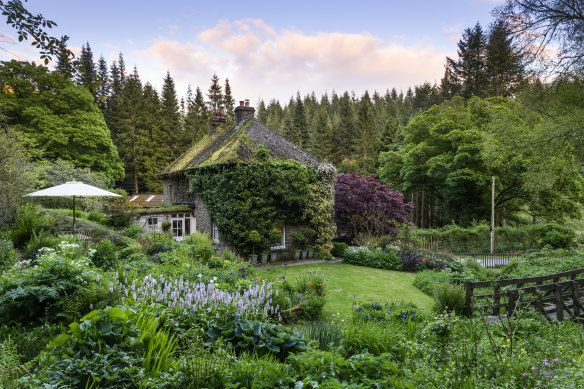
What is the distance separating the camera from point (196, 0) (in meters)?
8.16

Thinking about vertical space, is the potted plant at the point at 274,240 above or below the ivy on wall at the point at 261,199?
below

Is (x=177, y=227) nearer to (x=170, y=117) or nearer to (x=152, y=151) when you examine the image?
(x=152, y=151)

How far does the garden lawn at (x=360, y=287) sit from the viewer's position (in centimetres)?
850

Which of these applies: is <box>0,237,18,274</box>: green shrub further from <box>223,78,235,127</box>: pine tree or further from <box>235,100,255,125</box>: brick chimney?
<box>223,78,235,127</box>: pine tree

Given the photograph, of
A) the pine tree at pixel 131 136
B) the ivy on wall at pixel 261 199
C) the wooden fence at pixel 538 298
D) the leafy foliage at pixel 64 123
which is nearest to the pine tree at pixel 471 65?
the ivy on wall at pixel 261 199

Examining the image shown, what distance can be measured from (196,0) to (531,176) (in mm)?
13970

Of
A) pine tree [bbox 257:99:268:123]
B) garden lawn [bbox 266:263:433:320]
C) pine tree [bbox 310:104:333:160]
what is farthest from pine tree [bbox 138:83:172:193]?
garden lawn [bbox 266:263:433:320]

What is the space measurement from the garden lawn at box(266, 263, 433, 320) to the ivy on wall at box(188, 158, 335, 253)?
2.39 metres

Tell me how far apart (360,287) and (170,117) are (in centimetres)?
3824

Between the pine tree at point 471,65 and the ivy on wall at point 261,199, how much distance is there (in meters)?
25.3

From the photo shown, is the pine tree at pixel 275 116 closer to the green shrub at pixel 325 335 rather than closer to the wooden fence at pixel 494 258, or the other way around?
the wooden fence at pixel 494 258

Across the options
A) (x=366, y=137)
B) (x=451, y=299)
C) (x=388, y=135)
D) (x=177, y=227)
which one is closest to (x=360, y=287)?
(x=451, y=299)

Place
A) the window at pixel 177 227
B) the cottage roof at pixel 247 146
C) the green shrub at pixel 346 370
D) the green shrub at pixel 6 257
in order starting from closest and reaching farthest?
the green shrub at pixel 346 370 → the green shrub at pixel 6 257 → the cottage roof at pixel 247 146 → the window at pixel 177 227

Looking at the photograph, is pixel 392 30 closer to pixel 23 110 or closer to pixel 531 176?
pixel 531 176
